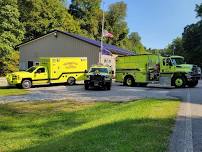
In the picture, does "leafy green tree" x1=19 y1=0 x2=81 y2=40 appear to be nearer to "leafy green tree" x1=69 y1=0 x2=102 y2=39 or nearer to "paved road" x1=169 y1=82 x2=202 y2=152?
"leafy green tree" x1=69 y1=0 x2=102 y2=39

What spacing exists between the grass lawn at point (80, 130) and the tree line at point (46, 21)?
123 ft

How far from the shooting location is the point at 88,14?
9181cm

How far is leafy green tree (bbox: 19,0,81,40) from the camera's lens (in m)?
71.2

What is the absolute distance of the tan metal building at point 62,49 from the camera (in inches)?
2004

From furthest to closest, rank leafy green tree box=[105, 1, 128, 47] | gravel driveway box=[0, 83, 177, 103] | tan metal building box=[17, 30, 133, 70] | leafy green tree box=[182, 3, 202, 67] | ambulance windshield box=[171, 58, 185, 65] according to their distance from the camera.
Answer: leafy green tree box=[105, 1, 128, 47] < leafy green tree box=[182, 3, 202, 67] < tan metal building box=[17, 30, 133, 70] < ambulance windshield box=[171, 58, 185, 65] < gravel driveway box=[0, 83, 177, 103]

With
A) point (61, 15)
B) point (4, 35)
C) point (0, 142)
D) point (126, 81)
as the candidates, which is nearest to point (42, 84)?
point (126, 81)

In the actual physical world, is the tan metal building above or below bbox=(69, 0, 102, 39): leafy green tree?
below

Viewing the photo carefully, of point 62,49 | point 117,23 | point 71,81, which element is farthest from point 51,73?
point 117,23

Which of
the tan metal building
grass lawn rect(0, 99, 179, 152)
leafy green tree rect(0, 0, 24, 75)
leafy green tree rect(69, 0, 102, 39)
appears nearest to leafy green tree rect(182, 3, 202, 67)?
leafy green tree rect(69, 0, 102, 39)

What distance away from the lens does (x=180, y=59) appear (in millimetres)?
34719

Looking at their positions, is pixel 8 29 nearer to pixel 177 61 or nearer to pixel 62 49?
pixel 62 49

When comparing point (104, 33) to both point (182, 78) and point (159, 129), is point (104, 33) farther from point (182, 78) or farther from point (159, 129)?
point (159, 129)

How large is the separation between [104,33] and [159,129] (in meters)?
39.1

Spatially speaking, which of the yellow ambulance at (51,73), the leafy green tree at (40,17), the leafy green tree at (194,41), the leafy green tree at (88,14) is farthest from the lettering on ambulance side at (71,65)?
the leafy green tree at (194,41)
